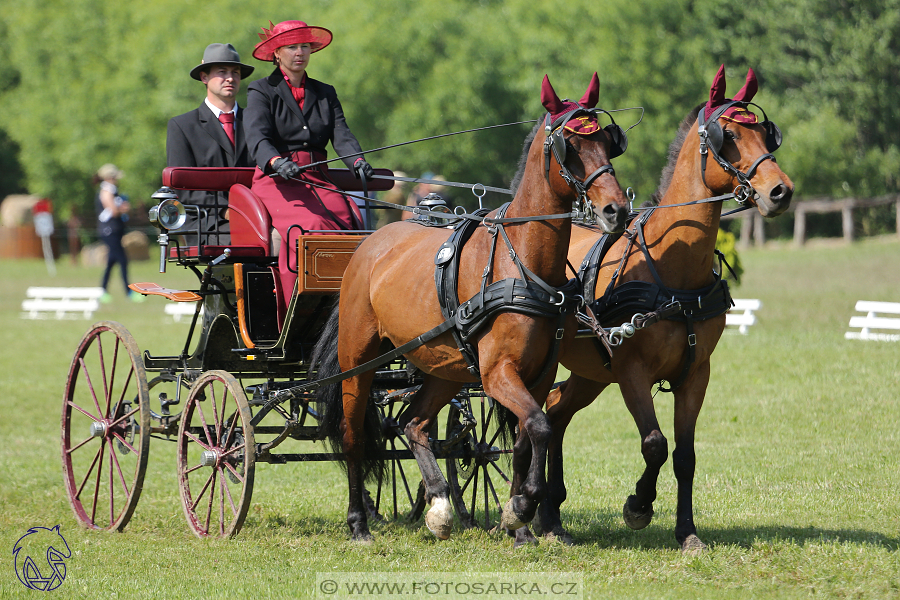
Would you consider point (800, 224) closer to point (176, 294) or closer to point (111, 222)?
point (111, 222)

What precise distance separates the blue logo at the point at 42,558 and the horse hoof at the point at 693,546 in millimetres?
3114

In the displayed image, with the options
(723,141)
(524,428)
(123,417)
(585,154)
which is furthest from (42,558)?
(723,141)

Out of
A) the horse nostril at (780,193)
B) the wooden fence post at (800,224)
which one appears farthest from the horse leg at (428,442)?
the wooden fence post at (800,224)

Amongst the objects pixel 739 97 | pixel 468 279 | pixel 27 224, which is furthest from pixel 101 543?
pixel 27 224

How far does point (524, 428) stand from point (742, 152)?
1.70 metres

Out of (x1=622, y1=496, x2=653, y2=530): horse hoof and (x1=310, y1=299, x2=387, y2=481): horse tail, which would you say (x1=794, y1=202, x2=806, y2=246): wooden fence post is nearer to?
(x1=310, y1=299, x2=387, y2=481): horse tail

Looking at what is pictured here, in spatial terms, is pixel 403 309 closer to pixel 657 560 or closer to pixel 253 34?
pixel 657 560

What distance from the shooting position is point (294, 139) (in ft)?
22.5

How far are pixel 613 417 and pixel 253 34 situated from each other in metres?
22.3

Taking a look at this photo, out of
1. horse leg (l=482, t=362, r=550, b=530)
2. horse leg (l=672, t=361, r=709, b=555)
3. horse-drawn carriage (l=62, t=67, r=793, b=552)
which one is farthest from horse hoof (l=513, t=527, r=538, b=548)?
horse leg (l=672, t=361, r=709, b=555)

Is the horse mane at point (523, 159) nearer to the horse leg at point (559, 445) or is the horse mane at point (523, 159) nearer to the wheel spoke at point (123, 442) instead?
the horse leg at point (559, 445)

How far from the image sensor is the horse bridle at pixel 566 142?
15.8ft

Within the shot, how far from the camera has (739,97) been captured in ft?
17.9

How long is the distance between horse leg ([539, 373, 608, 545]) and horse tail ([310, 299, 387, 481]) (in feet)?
Answer: 3.28
